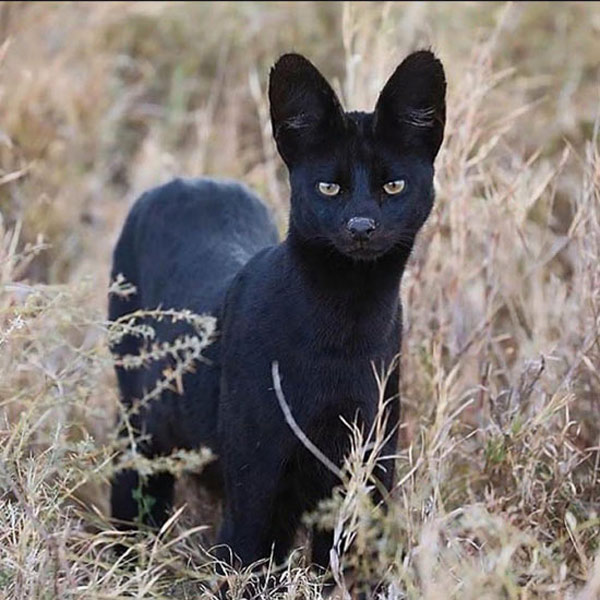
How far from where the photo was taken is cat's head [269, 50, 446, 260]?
2.73 meters

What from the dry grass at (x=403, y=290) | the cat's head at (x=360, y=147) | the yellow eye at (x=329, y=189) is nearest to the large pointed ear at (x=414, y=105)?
the cat's head at (x=360, y=147)

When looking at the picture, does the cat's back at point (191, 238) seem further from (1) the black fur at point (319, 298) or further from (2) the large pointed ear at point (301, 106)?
(2) the large pointed ear at point (301, 106)

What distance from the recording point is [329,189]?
2742 mm

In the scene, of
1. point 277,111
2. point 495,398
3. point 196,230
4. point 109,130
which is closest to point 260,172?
point 109,130

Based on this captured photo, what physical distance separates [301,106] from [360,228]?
31 centimetres

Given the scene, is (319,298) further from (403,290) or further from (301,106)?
(403,290)

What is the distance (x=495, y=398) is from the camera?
11.1ft

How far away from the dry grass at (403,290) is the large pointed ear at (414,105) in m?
0.62

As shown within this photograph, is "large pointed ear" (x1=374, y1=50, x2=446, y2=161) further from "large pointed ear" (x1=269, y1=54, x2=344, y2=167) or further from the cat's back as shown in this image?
the cat's back

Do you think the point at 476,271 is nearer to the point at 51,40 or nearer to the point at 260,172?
the point at 260,172

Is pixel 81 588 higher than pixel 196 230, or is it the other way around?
pixel 196 230

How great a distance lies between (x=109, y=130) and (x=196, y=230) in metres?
2.08

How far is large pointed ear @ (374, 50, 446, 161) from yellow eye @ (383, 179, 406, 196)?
78mm

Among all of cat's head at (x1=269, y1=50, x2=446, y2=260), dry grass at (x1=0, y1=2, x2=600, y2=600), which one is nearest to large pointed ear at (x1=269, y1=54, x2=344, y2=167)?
cat's head at (x1=269, y1=50, x2=446, y2=260)
